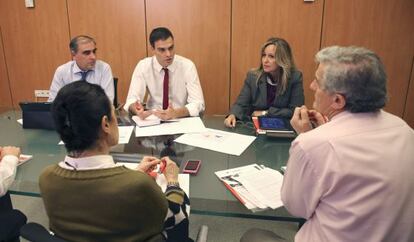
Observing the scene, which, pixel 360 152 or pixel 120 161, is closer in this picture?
pixel 360 152

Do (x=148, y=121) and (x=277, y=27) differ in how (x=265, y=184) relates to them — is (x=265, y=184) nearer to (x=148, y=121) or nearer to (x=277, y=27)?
(x=148, y=121)

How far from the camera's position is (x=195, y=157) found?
5.66 feet

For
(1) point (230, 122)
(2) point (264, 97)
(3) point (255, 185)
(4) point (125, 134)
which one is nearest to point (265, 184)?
(3) point (255, 185)

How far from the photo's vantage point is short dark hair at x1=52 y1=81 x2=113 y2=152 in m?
1.07

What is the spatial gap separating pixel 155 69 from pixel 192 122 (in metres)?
0.98

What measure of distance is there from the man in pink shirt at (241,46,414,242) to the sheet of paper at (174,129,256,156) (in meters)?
0.69

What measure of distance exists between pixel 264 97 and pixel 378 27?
1.69 m

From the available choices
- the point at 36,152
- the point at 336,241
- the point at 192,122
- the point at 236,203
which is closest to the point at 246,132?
the point at 192,122

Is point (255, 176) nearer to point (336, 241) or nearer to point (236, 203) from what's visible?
point (236, 203)

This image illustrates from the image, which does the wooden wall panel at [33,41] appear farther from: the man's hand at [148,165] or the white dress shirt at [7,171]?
Answer: the man's hand at [148,165]

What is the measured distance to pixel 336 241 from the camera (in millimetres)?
1053

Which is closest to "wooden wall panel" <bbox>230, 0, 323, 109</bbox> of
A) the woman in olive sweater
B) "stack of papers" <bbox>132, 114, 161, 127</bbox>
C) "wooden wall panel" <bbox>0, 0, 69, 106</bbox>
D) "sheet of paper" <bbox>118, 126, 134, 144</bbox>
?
"stack of papers" <bbox>132, 114, 161, 127</bbox>

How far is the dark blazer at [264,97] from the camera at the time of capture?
271 cm

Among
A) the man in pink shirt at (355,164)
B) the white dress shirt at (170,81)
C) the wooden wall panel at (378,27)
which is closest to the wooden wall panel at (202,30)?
the white dress shirt at (170,81)
